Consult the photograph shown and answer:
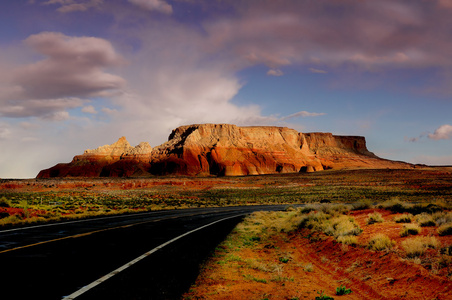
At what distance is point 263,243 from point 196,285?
772cm

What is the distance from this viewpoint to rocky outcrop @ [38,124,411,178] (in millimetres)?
147000

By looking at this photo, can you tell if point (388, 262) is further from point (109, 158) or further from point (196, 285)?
point (109, 158)

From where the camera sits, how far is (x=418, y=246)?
8898 millimetres

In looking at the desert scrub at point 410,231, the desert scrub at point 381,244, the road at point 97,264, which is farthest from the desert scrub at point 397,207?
the road at point 97,264

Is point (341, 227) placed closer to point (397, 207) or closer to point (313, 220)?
point (313, 220)

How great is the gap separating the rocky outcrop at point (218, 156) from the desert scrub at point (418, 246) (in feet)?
435

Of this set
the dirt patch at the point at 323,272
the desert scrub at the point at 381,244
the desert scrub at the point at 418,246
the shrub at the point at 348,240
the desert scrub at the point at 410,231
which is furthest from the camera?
the shrub at the point at 348,240

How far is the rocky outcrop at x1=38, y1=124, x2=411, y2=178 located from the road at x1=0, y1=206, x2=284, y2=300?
12937cm

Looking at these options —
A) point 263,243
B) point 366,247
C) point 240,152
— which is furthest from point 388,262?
point 240,152

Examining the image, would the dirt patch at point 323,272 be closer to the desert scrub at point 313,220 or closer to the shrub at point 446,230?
the shrub at point 446,230

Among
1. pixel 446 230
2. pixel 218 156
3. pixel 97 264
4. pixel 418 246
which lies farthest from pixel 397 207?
pixel 218 156

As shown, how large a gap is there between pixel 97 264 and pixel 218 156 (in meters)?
141

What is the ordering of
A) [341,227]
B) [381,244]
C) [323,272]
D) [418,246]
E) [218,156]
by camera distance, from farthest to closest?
[218,156], [341,227], [381,244], [323,272], [418,246]

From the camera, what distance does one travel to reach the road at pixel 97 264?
5.96 meters
